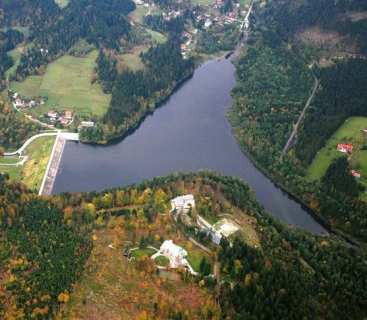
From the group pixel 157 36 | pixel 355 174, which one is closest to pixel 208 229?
pixel 355 174

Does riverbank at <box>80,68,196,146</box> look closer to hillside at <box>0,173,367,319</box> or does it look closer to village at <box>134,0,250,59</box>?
hillside at <box>0,173,367,319</box>

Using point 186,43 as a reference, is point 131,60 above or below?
below

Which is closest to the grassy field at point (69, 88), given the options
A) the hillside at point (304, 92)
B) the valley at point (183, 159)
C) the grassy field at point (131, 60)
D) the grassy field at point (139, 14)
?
the valley at point (183, 159)

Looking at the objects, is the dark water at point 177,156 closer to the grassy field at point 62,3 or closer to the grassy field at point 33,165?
the grassy field at point 33,165

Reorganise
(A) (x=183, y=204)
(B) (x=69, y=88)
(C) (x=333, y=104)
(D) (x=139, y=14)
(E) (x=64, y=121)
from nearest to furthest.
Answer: (A) (x=183, y=204)
(E) (x=64, y=121)
(C) (x=333, y=104)
(B) (x=69, y=88)
(D) (x=139, y=14)

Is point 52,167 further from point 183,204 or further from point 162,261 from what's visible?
point 162,261

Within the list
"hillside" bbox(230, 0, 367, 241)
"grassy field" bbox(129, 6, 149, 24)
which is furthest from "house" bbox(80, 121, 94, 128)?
"grassy field" bbox(129, 6, 149, 24)

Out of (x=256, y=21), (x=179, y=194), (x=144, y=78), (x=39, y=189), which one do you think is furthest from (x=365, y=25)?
(x=39, y=189)
